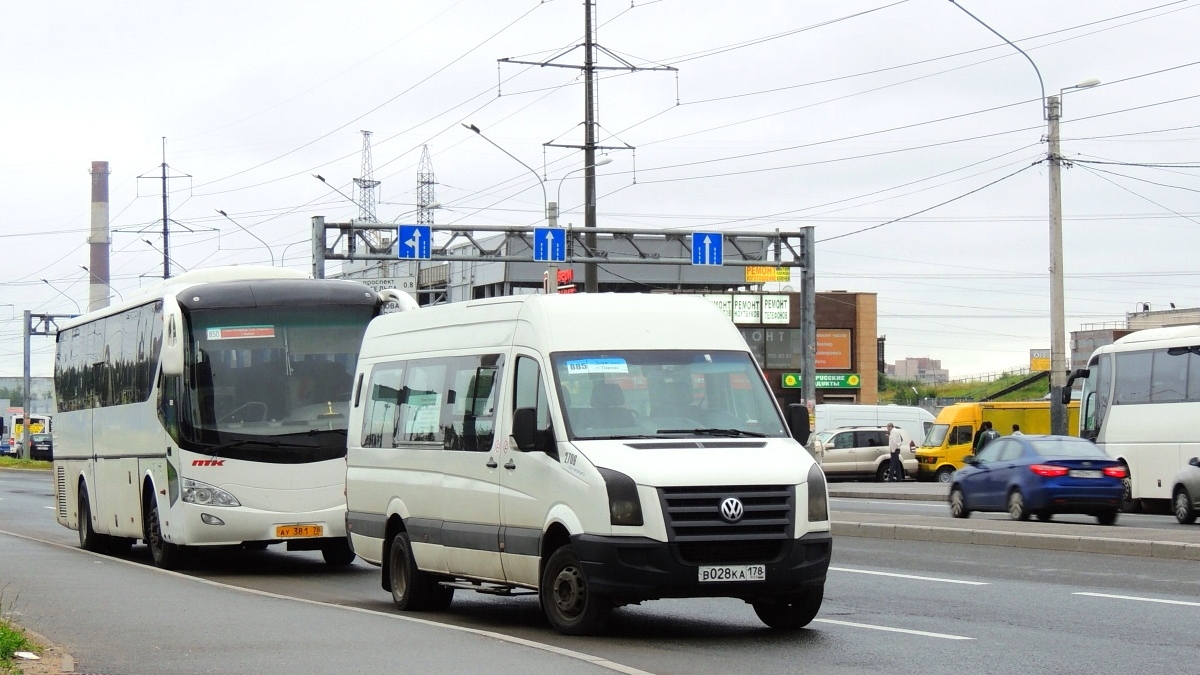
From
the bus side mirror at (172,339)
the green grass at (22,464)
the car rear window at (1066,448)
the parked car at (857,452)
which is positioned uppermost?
the bus side mirror at (172,339)

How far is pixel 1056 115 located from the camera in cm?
3566

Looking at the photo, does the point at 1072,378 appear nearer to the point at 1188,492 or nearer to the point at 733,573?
the point at 1188,492

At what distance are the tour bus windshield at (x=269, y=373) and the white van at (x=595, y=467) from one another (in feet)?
15.4

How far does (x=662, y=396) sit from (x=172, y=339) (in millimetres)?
8464

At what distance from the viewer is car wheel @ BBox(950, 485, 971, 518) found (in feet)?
92.0

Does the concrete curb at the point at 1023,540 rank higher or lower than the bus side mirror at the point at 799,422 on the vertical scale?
lower

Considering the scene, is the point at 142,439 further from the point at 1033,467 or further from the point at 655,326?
the point at 1033,467

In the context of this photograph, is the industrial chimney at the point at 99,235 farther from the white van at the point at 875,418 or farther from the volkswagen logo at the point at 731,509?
the volkswagen logo at the point at 731,509

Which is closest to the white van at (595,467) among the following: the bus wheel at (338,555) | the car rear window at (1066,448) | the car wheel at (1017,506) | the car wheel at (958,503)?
the bus wheel at (338,555)

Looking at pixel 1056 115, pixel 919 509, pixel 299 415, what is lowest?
pixel 919 509

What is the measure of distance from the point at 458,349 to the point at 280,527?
5892 millimetres

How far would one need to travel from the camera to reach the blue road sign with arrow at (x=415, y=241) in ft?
131

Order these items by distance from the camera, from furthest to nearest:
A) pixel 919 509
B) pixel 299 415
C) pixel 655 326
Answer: pixel 919 509, pixel 299 415, pixel 655 326

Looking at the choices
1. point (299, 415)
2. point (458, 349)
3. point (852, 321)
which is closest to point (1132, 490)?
point (299, 415)
